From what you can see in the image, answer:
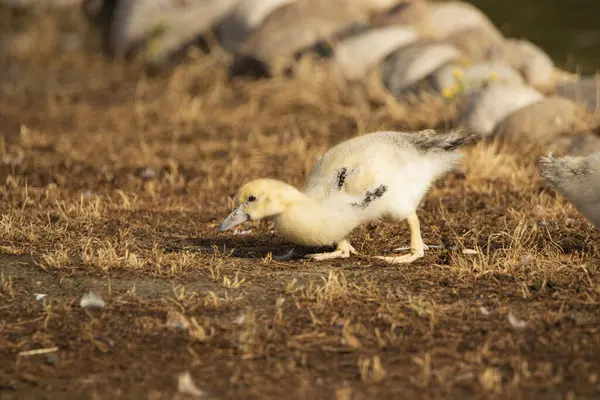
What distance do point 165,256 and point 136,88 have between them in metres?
7.39

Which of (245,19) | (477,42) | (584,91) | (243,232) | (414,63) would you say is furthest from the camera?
(245,19)

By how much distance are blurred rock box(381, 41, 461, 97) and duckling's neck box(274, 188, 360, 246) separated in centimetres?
527

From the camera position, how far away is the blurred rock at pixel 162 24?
13.4 metres

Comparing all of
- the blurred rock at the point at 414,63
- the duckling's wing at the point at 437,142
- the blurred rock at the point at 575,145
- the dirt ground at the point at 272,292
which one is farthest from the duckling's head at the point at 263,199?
the blurred rock at the point at 414,63

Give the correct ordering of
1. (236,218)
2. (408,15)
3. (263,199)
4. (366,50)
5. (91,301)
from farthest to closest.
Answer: (408,15) → (366,50) → (236,218) → (263,199) → (91,301)

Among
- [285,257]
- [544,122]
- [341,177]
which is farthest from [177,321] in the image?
[544,122]

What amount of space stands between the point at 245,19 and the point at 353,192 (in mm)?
7548

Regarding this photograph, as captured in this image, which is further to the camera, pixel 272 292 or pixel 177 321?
pixel 272 292

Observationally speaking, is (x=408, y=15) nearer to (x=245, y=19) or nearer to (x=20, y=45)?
(x=245, y=19)

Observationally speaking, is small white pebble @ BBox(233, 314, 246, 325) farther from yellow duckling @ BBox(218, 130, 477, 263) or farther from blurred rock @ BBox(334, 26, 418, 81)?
blurred rock @ BBox(334, 26, 418, 81)

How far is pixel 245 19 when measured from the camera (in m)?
12.6

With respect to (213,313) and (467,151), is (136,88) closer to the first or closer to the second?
(467,151)

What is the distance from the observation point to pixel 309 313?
4.90m

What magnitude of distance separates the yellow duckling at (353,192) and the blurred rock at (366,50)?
549cm
